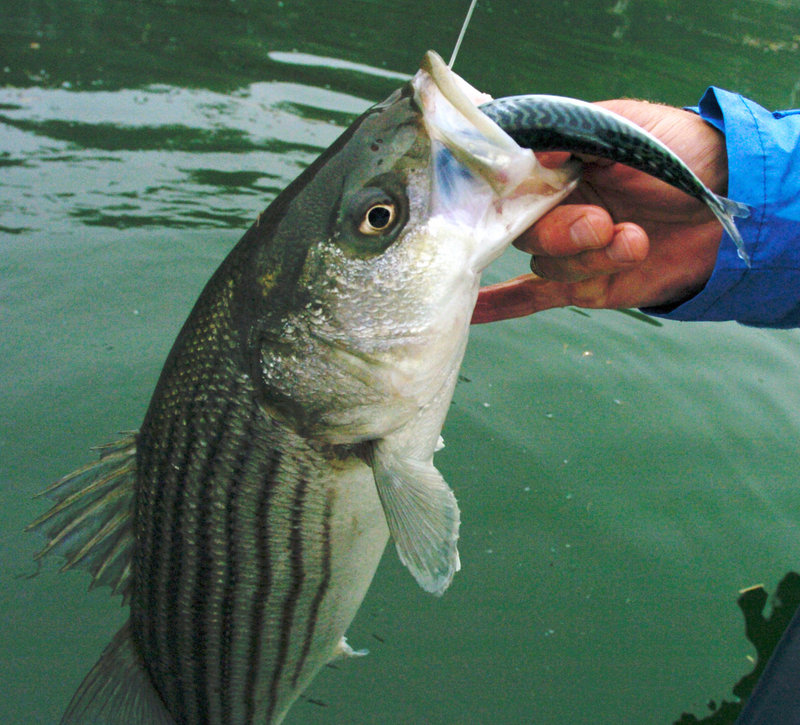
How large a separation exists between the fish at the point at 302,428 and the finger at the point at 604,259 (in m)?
0.22

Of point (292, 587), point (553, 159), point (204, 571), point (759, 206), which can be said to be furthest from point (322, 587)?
point (759, 206)

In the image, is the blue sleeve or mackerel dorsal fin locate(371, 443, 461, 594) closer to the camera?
mackerel dorsal fin locate(371, 443, 461, 594)

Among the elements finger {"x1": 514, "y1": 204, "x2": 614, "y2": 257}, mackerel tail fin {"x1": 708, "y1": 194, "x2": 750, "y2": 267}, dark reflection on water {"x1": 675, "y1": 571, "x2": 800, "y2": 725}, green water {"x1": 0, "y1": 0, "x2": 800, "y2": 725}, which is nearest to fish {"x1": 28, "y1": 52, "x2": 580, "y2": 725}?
finger {"x1": 514, "y1": 204, "x2": 614, "y2": 257}

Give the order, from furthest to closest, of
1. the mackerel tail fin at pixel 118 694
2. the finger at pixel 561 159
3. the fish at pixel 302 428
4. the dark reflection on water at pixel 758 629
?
the dark reflection on water at pixel 758 629
the mackerel tail fin at pixel 118 694
the finger at pixel 561 159
the fish at pixel 302 428

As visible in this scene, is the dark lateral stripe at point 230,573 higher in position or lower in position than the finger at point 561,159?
lower

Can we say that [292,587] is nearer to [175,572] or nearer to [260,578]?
[260,578]

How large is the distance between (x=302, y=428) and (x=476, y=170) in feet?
2.56

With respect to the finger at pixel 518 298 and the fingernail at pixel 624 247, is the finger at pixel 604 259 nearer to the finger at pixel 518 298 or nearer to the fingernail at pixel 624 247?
the fingernail at pixel 624 247

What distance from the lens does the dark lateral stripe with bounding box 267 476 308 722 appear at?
6.49 feet

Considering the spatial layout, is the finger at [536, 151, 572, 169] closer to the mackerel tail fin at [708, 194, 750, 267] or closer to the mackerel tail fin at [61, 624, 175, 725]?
the mackerel tail fin at [708, 194, 750, 267]

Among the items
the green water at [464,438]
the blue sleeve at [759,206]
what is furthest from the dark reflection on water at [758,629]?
the blue sleeve at [759,206]

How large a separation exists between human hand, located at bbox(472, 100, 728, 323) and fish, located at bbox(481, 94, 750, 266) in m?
0.23

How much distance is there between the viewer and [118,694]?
2156 mm

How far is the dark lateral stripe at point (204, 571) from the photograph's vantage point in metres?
1.96
